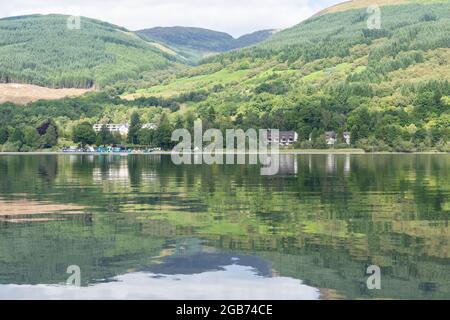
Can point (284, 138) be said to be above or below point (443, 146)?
above

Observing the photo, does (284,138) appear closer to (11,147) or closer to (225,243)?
(11,147)

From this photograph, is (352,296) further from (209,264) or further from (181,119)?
(181,119)

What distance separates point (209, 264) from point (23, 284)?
5.03 m

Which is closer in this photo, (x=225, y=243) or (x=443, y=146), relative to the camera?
(x=225, y=243)

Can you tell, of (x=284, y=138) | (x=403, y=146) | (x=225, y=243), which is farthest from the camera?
(x=284, y=138)

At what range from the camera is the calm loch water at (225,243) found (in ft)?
64.8

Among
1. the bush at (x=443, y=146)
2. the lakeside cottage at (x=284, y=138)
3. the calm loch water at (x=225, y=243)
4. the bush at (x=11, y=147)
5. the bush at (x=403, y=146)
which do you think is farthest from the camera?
the bush at (x=11, y=147)

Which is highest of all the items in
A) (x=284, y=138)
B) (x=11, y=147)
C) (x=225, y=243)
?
(x=284, y=138)

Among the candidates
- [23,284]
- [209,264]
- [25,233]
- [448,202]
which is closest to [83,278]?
[23,284]

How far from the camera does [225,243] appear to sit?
26.0 meters

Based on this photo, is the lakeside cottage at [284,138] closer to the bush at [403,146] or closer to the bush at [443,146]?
the bush at [403,146]

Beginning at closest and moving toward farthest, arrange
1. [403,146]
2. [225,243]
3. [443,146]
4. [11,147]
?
[225,243] < [443,146] < [403,146] < [11,147]

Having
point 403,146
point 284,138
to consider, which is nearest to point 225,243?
point 403,146

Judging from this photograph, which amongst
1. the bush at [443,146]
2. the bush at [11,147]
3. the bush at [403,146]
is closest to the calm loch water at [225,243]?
the bush at [443,146]
